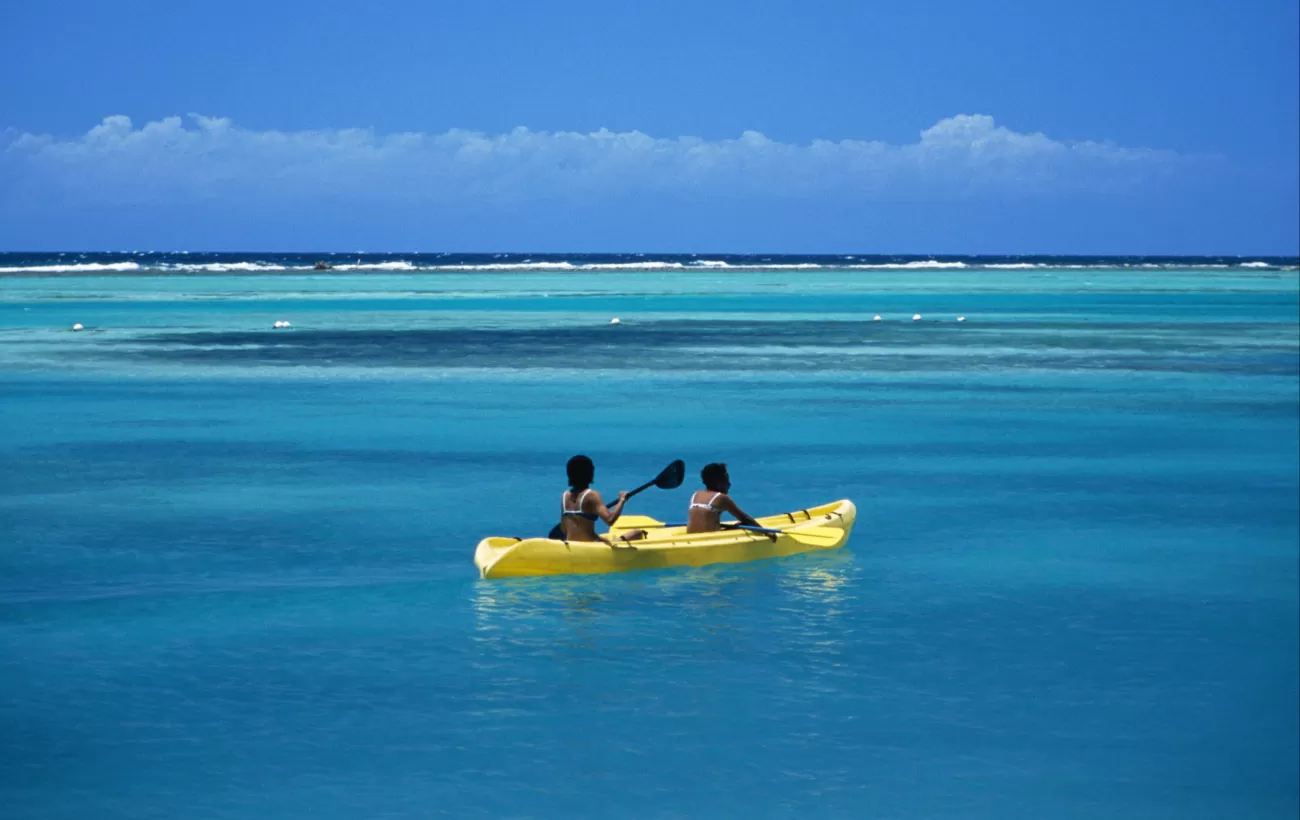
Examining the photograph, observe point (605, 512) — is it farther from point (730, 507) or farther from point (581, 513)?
point (730, 507)

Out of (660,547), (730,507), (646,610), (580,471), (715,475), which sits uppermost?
(580,471)

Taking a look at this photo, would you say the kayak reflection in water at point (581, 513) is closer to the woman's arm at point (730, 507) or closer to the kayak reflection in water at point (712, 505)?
the kayak reflection in water at point (712, 505)

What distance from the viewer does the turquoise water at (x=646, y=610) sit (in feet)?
29.9

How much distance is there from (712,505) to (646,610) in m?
1.92

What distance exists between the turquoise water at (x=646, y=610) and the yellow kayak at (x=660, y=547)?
207mm

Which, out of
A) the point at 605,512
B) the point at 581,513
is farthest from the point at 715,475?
the point at 581,513

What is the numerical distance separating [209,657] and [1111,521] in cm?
937

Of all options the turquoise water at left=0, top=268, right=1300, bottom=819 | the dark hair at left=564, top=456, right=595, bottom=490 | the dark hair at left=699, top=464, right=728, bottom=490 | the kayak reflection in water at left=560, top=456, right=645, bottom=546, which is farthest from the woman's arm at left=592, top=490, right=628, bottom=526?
the dark hair at left=699, top=464, right=728, bottom=490

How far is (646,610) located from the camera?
494 inches

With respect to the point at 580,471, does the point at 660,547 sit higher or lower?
lower

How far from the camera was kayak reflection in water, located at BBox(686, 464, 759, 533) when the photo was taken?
14.2 m

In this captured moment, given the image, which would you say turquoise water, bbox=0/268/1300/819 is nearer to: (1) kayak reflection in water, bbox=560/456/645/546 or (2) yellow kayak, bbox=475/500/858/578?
(2) yellow kayak, bbox=475/500/858/578

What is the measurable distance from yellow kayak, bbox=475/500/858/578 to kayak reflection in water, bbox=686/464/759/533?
0.13m

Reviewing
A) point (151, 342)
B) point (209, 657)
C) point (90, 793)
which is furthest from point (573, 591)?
point (151, 342)
